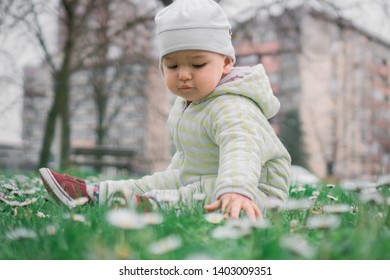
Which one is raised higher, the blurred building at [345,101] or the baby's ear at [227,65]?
the blurred building at [345,101]

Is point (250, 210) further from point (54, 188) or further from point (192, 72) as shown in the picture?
point (54, 188)

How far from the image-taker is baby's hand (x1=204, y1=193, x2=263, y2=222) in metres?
1.89

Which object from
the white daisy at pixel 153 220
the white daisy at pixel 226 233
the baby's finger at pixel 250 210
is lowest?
the white daisy at pixel 226 233

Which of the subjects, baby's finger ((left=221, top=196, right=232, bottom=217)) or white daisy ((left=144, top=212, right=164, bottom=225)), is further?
baby's finger ((left=221, top=196, right=232, bottom=217))

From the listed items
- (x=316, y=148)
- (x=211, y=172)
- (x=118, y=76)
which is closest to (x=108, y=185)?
(x=211, y=172)

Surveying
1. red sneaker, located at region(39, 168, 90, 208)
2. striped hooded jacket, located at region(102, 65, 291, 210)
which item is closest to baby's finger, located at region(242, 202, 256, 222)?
striped hooded jacket, located at region(102, 65, 291, 210)

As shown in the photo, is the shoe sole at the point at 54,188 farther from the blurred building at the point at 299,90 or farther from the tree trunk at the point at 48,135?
the tree trunk at the point at 48,135

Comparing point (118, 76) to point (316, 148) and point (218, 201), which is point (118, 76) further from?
point (316, 148)

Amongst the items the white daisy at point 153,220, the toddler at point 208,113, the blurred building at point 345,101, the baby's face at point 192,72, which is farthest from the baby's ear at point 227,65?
the blurred building at point 345,101

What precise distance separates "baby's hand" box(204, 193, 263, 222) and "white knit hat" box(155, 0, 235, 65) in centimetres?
78

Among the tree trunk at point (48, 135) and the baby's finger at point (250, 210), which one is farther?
the tree trunk at point (48, 135)

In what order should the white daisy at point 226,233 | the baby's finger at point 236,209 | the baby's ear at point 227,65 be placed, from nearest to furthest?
the white daisy at point 226,233, the baby's finger at point 236,209, the baby's ear at point 227,65

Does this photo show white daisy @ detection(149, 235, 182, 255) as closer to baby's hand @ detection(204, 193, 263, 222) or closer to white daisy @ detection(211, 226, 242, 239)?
white daisy @ detection(211, 226, 242, 239)

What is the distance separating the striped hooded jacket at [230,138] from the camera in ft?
7.38
